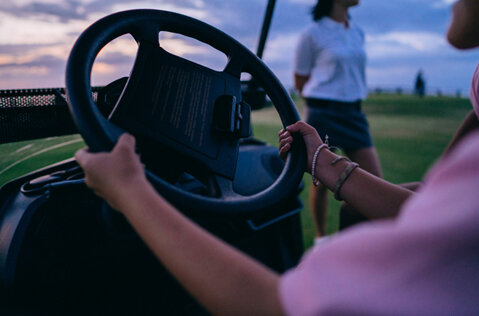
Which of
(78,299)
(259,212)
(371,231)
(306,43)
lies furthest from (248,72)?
(306,43)

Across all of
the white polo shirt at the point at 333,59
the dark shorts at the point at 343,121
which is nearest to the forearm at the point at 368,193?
the dark shorts at the point at 343,121

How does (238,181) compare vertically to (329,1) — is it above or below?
below

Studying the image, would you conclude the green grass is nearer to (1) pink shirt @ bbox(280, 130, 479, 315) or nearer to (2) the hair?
(2) the hair

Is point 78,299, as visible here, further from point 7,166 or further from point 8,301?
point 7,166

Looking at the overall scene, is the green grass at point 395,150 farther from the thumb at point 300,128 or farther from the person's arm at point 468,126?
the person's arm at point 468,126

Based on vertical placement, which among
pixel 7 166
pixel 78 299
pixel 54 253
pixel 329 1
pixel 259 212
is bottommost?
pixel 78 299

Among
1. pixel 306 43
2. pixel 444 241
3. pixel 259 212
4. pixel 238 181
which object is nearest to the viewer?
pixel 444 241

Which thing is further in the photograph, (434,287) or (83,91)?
(83,91)

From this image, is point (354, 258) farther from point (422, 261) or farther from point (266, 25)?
point (266, 25)

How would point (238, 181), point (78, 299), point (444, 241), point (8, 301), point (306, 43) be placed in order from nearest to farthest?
point (444, 241) < point (8, 301) < point (78, 299) < point (238, 181) < point (306, 43)

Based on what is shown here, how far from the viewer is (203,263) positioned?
466 mm

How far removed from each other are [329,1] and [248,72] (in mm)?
1402

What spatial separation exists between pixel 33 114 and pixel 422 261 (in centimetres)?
93

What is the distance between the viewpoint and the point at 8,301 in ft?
3.02
